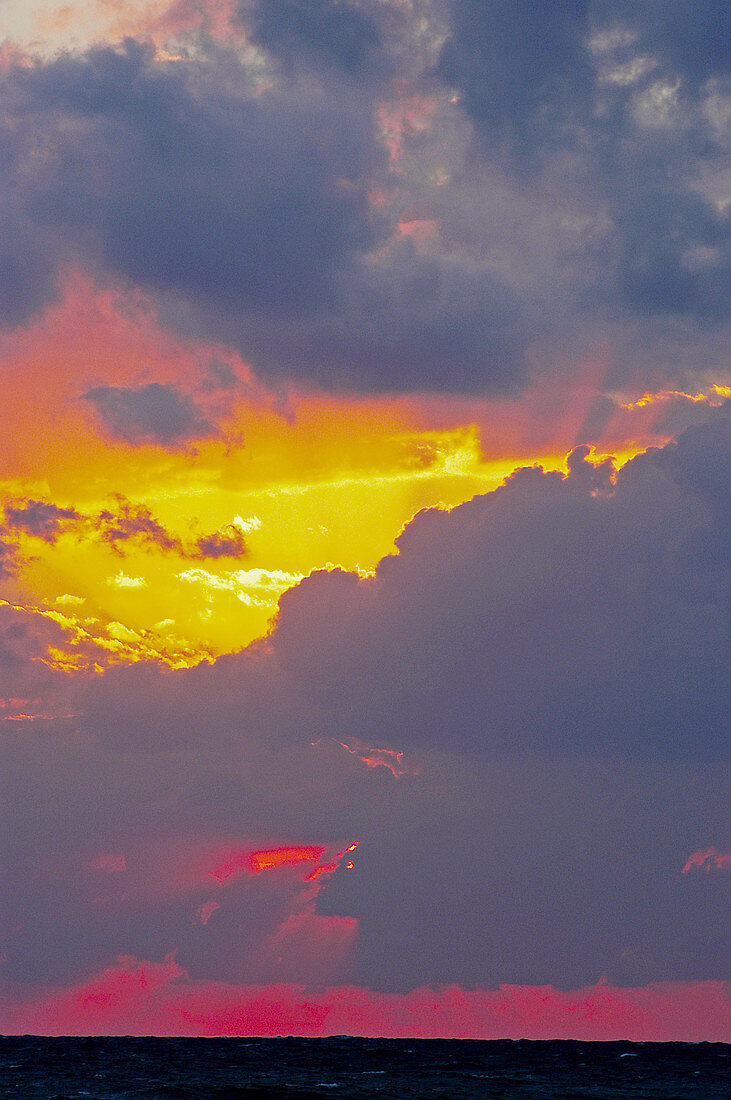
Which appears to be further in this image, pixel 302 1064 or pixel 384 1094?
pixel 302 1064

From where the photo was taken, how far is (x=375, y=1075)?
148 meters

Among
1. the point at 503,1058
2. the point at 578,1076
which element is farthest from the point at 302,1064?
the point at 578,1076

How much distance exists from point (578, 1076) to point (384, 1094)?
3582 centimetres

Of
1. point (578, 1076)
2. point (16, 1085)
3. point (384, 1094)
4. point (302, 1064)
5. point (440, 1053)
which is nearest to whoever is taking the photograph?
point (384, 1094)

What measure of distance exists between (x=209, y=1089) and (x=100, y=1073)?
1280 inches

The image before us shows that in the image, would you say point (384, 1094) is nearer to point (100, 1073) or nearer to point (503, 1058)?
point (100, 1073)

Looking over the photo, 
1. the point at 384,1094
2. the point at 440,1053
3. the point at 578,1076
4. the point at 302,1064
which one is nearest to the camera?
the point at 384,1094

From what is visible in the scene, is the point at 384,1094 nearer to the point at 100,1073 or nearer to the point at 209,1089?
the point at 209,1089

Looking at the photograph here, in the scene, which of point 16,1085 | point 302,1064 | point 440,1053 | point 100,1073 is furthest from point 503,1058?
point 16,1085

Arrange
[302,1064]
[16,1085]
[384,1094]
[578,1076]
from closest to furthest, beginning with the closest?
[384,1094]
[16,1085]
[578,1076]
[302,1064]

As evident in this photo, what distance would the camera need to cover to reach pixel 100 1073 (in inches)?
5930

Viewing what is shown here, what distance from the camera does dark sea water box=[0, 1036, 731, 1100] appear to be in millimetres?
122625

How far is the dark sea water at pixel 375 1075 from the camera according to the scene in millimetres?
122625

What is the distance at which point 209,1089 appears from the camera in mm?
125188
